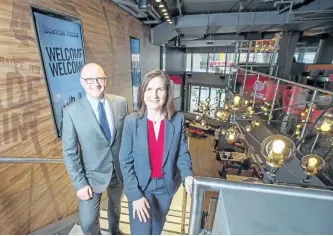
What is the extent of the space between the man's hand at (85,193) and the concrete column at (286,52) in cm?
954

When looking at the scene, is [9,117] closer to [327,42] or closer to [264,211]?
[264,211]

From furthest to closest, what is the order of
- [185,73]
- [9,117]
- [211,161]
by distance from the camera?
[185,73], [211,161], [9,117]

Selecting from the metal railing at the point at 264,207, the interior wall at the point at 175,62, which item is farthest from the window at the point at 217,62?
the metal railing at the point at 264,207

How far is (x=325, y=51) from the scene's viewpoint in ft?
33.1

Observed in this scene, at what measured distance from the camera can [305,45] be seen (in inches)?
435

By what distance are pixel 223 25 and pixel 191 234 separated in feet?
24.0

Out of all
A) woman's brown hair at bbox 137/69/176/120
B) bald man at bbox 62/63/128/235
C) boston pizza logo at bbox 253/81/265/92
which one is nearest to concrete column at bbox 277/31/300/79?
boston pizza logo at bbox 253/81/265/92

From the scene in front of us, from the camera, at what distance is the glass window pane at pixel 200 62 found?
46.3 feet

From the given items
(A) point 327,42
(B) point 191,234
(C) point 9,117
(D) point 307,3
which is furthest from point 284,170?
(A) point 327,42

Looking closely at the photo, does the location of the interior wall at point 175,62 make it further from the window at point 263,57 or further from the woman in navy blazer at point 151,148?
the woman in navy blazer at point 151,148

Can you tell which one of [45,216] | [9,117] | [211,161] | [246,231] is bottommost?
[211,161]

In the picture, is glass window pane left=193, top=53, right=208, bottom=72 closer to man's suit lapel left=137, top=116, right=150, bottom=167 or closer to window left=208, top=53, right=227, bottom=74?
window left=208, top=53, right=227, bottom=74

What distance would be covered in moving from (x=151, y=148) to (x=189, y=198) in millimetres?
1393

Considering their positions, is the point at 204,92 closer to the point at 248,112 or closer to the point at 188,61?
the point at 188,61
